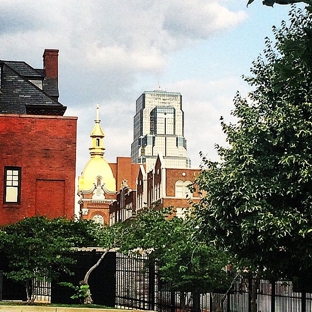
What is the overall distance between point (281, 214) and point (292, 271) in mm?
2549

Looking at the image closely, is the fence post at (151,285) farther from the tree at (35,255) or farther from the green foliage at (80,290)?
the tree at (35,255)

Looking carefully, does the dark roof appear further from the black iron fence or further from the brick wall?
the black iron fence

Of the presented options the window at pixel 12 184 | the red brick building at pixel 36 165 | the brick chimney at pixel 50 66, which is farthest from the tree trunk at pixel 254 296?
the brick chimney at pixel 50 66

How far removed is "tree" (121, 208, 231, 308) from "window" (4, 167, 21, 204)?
13.2 metres

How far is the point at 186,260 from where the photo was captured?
22719mm

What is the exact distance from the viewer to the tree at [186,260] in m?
22.2

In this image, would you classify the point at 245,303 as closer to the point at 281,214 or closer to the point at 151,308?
the point at 151,308

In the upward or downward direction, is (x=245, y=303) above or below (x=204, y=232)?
below

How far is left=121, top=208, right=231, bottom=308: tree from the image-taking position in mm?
22172

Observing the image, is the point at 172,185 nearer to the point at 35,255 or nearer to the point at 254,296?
the point at 35,255

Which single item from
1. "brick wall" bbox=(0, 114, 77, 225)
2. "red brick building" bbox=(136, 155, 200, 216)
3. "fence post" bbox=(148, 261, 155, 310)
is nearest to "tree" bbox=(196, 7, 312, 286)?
"fence post" bbox=(148, 261, 155, 310)

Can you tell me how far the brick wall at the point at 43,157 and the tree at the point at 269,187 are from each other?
17.8 metres

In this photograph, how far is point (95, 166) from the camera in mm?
149375

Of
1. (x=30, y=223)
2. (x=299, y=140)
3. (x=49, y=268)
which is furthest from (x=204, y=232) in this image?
(x=30, y=223)
